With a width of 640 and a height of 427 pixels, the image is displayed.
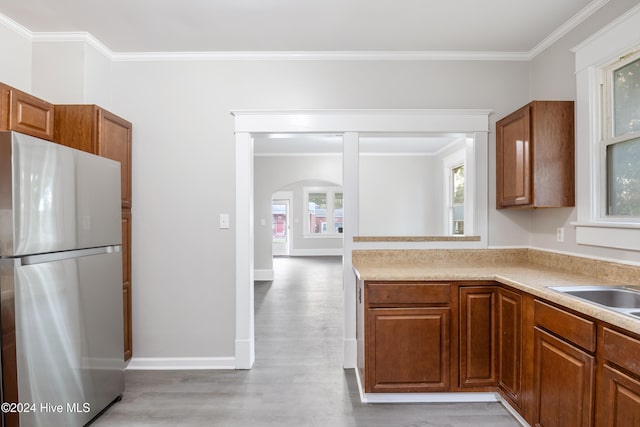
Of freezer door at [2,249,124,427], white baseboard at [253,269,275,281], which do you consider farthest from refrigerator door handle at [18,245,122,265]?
white baseboard at [253,269,275,281]

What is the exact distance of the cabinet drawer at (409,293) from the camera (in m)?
2.17

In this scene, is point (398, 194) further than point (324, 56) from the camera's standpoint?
Yes

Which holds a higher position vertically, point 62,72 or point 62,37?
point 62,37

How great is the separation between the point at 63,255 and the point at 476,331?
2.47 m

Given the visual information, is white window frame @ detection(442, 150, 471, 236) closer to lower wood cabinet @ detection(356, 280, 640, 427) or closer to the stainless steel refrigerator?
lower wood cabinet @ detection(356, 280, 640, 427)

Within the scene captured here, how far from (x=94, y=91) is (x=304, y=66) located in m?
1.66

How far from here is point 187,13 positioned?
2242 mm

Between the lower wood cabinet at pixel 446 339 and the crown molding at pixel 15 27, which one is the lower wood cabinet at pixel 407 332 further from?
the crown molding at pixel 15 27

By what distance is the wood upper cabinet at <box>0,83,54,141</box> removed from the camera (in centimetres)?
191

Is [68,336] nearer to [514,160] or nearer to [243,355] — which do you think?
[243,355]

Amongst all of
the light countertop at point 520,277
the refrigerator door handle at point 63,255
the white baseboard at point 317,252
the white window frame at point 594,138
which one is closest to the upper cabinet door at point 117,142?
the refrigerator door handle at point 63,255

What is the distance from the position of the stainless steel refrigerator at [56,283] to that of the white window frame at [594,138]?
308cm

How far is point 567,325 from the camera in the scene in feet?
5.20

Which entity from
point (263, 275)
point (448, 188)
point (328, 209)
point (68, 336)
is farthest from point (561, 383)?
point (328, 209)
